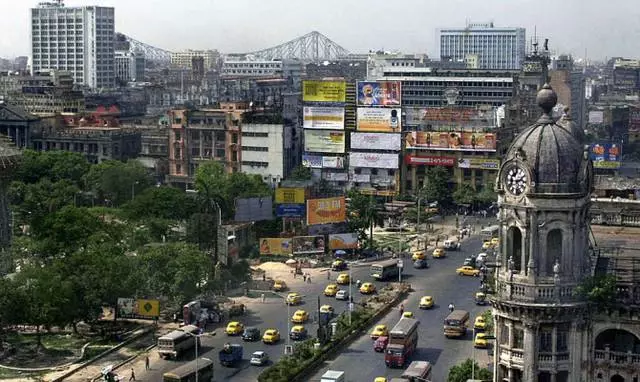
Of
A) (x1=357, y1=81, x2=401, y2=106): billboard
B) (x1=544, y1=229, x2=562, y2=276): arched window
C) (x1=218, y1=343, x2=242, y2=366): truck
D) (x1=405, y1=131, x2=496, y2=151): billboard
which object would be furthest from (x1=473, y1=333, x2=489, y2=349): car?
(x1=357, y1=81, x2=401, y2=106): billboard

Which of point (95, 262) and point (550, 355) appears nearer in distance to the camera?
point (550, 355)

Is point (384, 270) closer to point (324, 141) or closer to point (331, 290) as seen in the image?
point (331, 290)

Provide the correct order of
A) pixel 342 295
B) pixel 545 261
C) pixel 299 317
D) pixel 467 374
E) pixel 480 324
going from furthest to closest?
pixel 342 295
pixel 299 317
pixel 480 324
pixel 467 374
pixel 545 261

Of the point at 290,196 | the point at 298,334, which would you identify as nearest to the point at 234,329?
the point at 298,334

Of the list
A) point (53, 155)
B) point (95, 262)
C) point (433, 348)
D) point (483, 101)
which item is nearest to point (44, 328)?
point (95, 262)

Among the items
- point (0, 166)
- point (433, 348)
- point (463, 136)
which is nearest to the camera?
point (433, 348)

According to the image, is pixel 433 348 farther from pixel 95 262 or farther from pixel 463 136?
pixel 463 136

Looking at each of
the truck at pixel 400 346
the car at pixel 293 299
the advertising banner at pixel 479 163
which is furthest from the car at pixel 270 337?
the advertising banner at pixel 479 163
